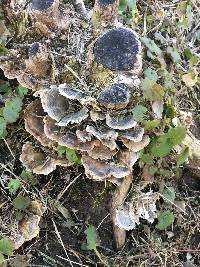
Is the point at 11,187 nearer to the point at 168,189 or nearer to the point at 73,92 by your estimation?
the point at 73,92

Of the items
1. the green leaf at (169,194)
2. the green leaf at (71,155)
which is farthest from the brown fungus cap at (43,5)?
the green leaf at (169,194)

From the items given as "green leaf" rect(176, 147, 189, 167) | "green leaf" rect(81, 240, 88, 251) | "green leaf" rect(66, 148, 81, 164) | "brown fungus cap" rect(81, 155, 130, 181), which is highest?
"green leaf" rect(66, 148, 81, 164)

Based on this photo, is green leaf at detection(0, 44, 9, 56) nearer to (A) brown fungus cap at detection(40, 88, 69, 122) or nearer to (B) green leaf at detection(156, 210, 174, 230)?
(A) brown fungus cap at detection(40, 88, 69, 122)

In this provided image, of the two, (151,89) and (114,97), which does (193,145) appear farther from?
(114,97)

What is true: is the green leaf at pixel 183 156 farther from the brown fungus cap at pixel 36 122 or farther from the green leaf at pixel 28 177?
the green leaf at pixel 28 177

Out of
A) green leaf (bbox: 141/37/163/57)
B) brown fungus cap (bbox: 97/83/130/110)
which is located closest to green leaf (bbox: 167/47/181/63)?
green leaf (bbox: 141/37/163/57)
